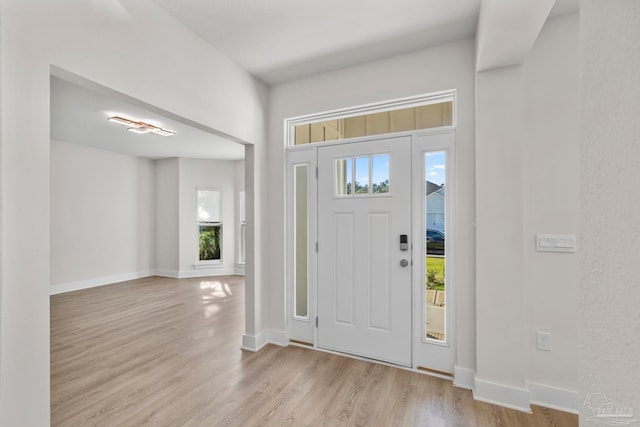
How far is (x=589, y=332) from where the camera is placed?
0.50 meters

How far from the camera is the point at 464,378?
2.38 metres

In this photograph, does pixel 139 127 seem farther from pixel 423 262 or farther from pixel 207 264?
pixel 423 262

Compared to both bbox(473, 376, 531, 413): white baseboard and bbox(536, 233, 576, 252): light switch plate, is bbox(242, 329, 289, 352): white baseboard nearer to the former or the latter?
bbox(473, 376, 531, 413): white baseboard

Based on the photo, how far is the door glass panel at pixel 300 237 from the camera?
320cm

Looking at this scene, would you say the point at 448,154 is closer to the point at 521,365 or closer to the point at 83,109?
the point at 521,365

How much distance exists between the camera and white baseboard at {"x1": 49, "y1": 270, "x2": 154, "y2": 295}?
17.3 ft

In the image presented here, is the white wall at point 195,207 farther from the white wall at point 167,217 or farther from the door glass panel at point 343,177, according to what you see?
the door glass panel at point 343,177

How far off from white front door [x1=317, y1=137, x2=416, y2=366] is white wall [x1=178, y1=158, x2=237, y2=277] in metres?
4.61

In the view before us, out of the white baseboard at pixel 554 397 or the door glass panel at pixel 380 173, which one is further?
the door glass panel at pixel 380 173

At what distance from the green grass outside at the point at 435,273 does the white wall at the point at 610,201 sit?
2.12m

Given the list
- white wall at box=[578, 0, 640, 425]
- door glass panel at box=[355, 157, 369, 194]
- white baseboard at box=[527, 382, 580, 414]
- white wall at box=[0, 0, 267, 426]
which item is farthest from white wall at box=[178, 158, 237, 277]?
white wall at box=[578, 0, 640, 425]

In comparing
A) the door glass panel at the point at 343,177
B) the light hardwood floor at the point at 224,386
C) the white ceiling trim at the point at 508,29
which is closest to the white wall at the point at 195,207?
the light hardwood floor at the point at 224,386

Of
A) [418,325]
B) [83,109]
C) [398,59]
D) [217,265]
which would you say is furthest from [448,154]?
[217,265]

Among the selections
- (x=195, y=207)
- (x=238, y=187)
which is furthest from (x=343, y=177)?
(x=195, y=207)
